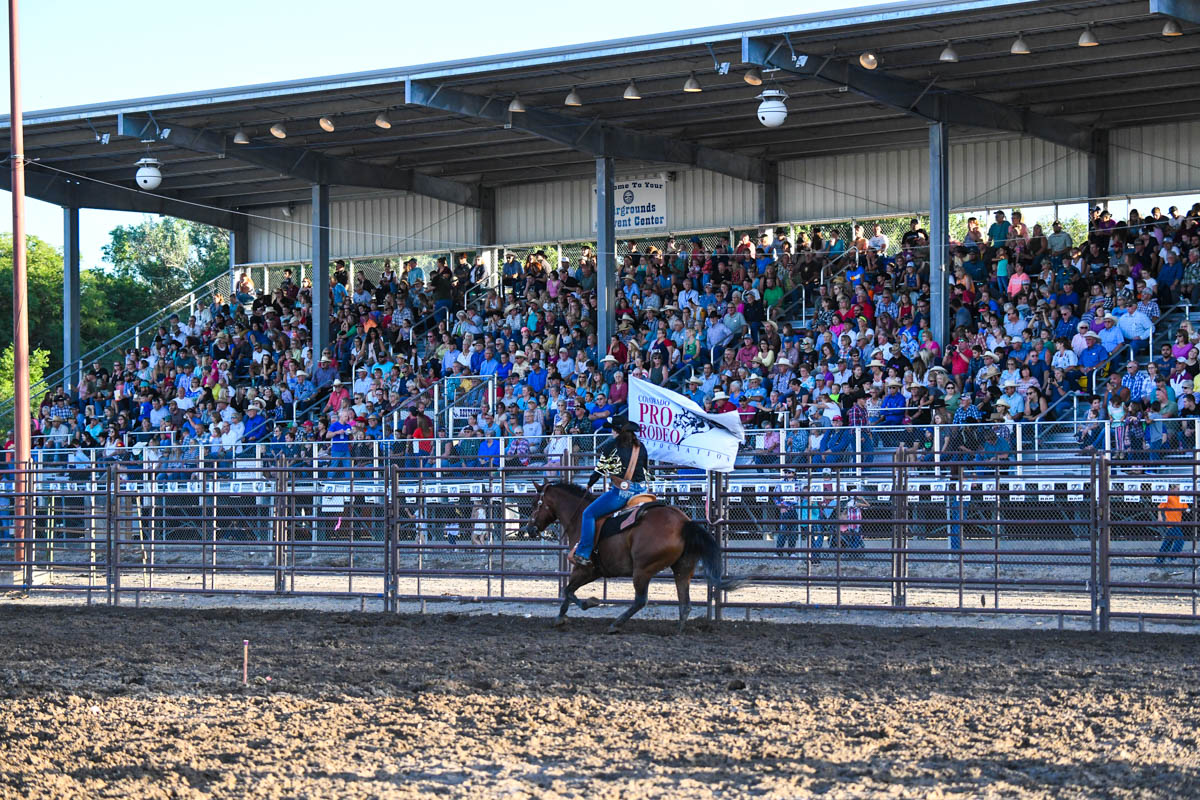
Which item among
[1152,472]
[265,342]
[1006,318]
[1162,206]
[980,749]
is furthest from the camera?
[265,342]

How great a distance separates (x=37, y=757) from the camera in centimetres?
855

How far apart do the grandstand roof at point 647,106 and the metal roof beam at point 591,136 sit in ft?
0.13

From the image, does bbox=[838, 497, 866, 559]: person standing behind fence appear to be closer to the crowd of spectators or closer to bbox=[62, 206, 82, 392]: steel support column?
the crowd of spectators

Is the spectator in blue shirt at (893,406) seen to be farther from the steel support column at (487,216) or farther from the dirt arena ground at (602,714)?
the steel support column at (487,216)

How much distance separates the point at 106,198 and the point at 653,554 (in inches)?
998

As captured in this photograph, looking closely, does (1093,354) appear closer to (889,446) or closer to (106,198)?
(889,446)

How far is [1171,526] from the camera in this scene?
14.6 metres

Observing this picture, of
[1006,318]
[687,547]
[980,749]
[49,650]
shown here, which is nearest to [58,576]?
[49,650]

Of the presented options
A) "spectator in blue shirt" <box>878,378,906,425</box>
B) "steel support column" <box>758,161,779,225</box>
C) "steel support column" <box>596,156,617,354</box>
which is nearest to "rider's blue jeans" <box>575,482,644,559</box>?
"spectator in blue shirt" <box>878,378,906,425</box>

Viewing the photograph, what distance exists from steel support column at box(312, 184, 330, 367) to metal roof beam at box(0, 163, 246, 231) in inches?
211

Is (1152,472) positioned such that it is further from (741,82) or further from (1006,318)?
(741,82)

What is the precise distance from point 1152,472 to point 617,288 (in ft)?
49.0

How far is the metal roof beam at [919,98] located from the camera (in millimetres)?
22438

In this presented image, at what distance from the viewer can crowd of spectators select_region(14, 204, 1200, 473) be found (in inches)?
852
